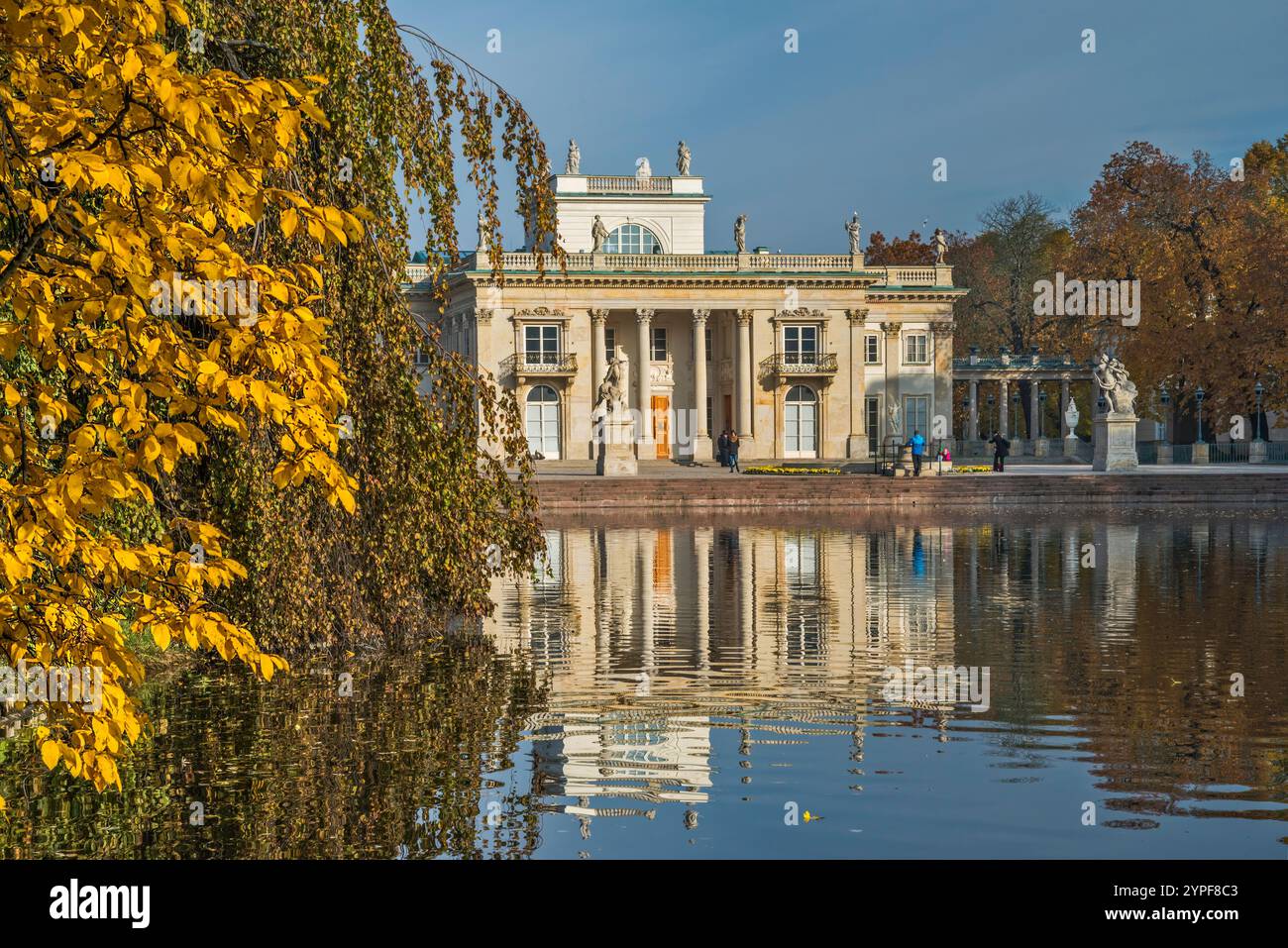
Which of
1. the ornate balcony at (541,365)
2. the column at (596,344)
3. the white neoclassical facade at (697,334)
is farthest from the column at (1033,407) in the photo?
the ornate balcony at (541,365)

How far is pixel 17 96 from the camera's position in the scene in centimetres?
547

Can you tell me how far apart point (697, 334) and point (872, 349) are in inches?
391

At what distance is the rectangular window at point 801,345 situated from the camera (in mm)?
69688

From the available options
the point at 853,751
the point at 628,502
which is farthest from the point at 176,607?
the point at 628,502

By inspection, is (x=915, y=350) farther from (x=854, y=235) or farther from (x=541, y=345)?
(x=541, y=345)

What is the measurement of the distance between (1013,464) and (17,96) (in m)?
59.2

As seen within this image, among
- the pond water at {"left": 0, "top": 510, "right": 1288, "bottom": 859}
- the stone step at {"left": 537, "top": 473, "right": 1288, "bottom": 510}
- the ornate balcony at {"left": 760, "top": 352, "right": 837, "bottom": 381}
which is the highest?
the ornate balcony at {"left": 760, "top": 352, "right": 837, "bottom": 381}

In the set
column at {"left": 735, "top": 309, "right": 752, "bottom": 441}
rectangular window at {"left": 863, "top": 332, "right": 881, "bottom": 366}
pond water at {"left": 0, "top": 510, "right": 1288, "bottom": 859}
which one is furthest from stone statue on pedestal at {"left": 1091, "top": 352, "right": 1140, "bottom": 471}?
pond water at {"left": 0, "top": 510, "right": 1288, "bottom": 859}

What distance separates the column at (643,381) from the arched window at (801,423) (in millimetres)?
6629

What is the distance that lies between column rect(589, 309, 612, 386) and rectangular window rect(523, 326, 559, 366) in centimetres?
168

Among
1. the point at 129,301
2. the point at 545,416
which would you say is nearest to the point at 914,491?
the point at 545,416

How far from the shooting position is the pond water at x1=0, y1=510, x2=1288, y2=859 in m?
7.70

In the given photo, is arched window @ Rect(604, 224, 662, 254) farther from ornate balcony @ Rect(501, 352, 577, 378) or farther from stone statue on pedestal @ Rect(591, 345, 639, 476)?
stone statue on pedestal @ Rect(591, 345, 639, 476)
